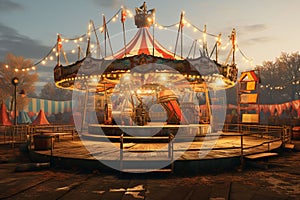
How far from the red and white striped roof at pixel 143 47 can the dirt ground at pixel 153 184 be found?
369 inches

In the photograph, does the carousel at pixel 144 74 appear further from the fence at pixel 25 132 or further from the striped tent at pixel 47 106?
the striped tent at pixel 47 106

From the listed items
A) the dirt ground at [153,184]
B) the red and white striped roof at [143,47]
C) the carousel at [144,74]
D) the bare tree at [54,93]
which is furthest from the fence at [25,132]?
the bare tree at [54,93]

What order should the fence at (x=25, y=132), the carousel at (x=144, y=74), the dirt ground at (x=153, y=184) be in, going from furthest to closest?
the fence at (x=25, y=132), the carousel at (x=144, y=74), the dirt ground at (x=153, y=184)

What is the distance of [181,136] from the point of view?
1514 centimetres

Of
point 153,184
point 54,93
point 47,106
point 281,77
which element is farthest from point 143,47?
point 54,93

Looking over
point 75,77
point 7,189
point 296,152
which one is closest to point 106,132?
point 75,77

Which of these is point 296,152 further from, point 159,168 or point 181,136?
point 159,168

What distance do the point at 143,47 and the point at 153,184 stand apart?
11880 mm

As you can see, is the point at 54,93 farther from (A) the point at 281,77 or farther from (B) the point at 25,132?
(B) the point at 25,132

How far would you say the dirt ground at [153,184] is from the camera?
274 inches

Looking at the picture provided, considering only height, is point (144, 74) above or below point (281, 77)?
below

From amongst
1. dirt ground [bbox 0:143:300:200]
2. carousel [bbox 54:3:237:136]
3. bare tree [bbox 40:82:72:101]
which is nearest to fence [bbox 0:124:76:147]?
carousel [bbox 54:3:237:136]

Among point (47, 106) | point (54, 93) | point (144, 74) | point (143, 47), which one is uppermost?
point (54, 93)

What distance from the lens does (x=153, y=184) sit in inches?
316
